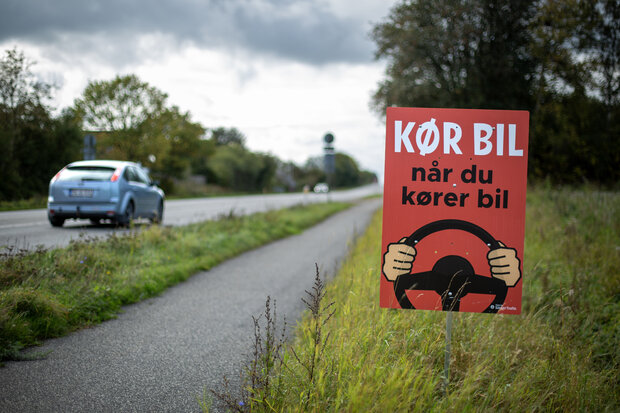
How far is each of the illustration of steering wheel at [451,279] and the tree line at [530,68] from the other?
922 cm

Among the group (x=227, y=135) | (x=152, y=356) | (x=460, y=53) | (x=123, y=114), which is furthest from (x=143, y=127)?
(x=227, y=135)

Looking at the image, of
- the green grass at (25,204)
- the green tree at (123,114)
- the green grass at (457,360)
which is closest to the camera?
the green grass at (457,360)

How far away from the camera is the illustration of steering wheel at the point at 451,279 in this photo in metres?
2.88

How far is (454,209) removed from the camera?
293 centimetres

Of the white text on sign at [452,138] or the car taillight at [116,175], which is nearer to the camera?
the white text on sign at [452,138]

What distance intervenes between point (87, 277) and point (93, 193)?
501cm

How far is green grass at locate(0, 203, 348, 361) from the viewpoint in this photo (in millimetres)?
3764

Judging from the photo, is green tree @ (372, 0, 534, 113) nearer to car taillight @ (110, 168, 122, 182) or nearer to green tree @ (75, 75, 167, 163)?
car taillight @ (110, 168, 122, 182)

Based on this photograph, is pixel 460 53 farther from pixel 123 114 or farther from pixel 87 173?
pixel 123 114

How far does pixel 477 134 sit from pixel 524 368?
1.71 meters

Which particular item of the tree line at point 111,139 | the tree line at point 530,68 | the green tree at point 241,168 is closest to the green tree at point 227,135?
the tree line at point 111,139

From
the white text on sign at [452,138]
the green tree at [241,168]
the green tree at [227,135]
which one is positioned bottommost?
the white text on sign at [452,138]

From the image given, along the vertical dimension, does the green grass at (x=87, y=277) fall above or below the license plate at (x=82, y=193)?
below

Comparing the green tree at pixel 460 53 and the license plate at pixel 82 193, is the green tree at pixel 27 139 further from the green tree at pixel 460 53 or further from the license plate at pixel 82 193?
the green tree at pixel 460 53
